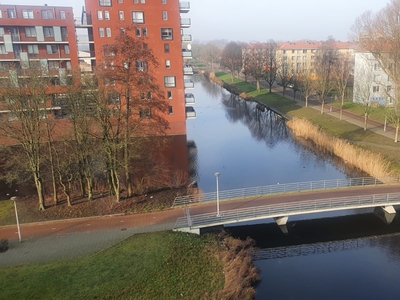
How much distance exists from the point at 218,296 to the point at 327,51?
78.0 m

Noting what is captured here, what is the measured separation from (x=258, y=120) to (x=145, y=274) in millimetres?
41914

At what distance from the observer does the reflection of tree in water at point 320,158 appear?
30.8m

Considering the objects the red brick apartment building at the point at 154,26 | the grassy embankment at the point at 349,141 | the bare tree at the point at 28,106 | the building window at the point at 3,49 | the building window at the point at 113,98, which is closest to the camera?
the bare tree at the point at 28,106

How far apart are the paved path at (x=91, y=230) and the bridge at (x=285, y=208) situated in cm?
18

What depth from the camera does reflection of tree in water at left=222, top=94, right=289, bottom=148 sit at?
44250mm

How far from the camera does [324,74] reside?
51.9 metres

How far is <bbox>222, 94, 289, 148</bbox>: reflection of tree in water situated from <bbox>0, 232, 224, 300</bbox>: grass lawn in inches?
1002

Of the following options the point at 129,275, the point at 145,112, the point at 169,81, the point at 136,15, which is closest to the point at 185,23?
the point at 136,15

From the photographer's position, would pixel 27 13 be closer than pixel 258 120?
Yes

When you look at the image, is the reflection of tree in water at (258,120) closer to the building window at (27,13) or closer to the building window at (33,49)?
the building window at (33,49)

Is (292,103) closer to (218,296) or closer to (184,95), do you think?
(184,95)

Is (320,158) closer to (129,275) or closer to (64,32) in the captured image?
(129,275)

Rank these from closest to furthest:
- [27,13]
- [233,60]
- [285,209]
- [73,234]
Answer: [73,234] < [285,209] < [27,13] < [233,60]

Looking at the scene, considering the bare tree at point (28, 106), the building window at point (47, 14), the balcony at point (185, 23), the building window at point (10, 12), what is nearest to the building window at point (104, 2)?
the building window at point (47, 14)
